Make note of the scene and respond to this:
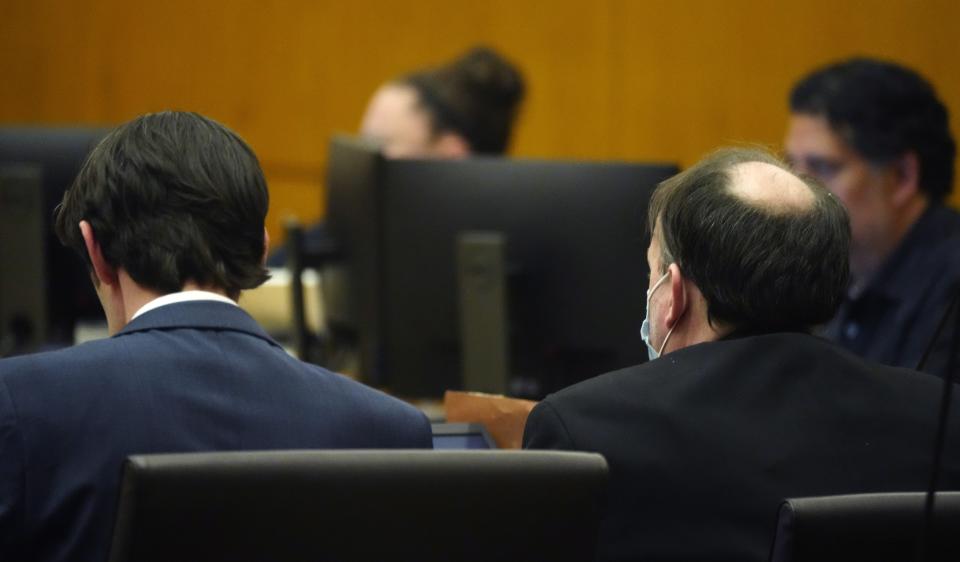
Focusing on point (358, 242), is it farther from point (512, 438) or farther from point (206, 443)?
point (206, 443)

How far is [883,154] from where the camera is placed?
3318 mm

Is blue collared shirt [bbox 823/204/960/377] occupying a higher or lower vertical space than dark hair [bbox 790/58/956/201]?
lower

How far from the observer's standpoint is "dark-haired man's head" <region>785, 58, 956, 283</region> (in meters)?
3.31

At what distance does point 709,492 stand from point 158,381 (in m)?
0.58

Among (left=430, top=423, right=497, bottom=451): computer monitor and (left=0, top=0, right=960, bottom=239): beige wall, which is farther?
(left=0, top=0, right=960, bottom=239): beige wall

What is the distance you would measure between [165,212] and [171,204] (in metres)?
0.01

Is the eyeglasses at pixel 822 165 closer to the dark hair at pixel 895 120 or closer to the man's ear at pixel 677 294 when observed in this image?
the dark hair at pixel 895 120

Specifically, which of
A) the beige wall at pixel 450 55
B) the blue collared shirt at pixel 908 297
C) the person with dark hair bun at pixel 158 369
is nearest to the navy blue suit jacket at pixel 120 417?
the person with dark hair bun at pixel 158 369

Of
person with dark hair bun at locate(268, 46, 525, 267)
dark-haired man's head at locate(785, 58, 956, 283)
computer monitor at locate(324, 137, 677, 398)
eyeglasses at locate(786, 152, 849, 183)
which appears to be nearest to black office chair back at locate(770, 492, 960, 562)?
computer monitor at locate(324, 137, 677, 398)

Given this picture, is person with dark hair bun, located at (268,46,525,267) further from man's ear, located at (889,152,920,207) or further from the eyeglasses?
man's ear, located at (889,152,920,207)

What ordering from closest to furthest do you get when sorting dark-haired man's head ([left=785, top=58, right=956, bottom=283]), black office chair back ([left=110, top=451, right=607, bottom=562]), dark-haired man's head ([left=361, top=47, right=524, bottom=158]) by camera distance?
black office chair back ([left=110, top=451, right=607, bottom=562]), dark-haired man's head ([left=785, top=58, right=956, bottom=283]), dark-haired man's head ([left=361, top=47, right=524, bottom=158])

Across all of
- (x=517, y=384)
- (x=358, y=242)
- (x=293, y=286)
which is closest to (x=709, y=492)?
(x=517, y=384)

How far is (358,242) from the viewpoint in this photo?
3.33 m

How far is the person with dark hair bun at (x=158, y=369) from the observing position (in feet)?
4.87
